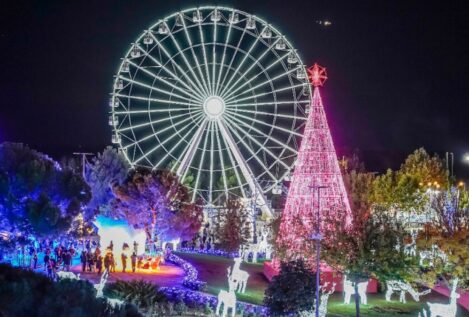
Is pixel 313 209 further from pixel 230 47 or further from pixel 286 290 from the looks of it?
pixel 230 47

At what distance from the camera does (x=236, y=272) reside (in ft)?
95.1

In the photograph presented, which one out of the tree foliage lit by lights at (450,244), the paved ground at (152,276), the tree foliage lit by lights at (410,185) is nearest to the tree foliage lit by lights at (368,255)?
the tree foliage lit by lights at (450,244)

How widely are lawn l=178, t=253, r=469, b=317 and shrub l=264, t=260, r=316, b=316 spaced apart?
15.6ft

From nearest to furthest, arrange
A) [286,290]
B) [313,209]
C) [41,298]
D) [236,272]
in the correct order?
[41,298], [286,290], [236,272], [313,209]

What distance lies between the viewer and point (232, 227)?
1852 inches

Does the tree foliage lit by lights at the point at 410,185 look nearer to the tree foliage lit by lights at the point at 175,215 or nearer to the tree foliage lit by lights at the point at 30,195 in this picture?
the tree foliage lit by lights at the point at 175,215

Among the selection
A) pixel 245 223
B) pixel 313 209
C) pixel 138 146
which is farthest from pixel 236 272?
pixel 245 223

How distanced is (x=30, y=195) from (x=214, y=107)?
1126 centimetres

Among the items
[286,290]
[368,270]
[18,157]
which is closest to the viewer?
[286,290]

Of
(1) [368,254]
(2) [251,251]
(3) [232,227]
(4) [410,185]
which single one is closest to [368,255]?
(1) [368,254]

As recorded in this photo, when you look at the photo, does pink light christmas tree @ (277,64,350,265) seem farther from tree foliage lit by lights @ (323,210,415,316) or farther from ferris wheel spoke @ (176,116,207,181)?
ferris wheel spoke @ (176,116,207,181)

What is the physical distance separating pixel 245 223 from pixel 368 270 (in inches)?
879

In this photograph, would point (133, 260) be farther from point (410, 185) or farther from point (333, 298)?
point (410, 185)

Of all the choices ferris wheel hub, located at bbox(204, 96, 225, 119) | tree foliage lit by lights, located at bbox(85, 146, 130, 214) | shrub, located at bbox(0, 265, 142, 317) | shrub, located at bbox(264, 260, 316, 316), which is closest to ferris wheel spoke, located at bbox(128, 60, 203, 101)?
ferris wheel hub, located at bbox(204, 96, 225, 119)
